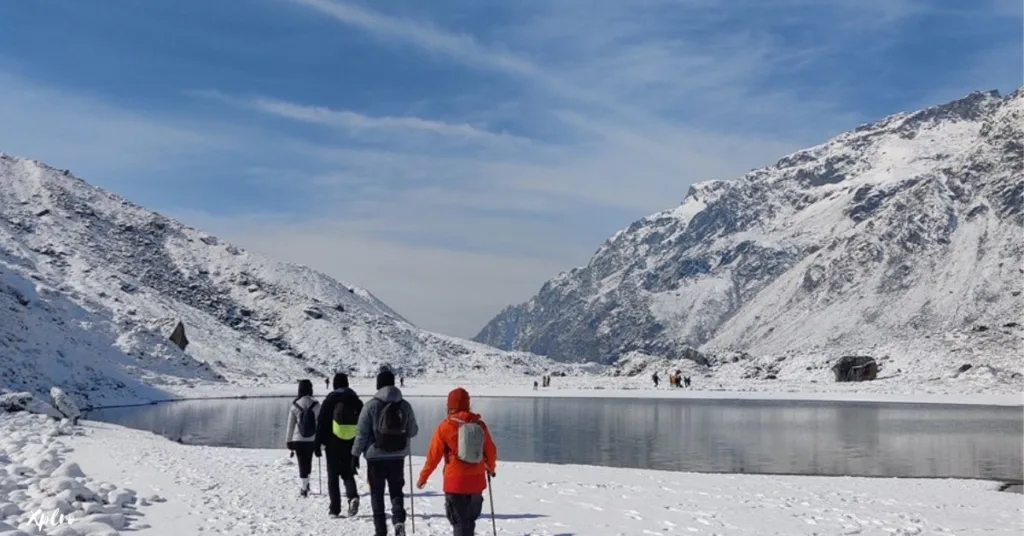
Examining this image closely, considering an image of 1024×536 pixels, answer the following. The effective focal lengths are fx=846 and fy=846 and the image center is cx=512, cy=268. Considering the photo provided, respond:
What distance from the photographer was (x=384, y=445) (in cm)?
1249

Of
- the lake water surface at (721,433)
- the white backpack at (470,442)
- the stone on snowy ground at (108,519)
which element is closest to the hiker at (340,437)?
the stone on snowy ground at (108,519)

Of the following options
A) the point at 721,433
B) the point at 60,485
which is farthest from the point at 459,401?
the point at 721,433

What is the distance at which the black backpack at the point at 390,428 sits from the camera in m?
12.5

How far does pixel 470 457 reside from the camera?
34.1 feet

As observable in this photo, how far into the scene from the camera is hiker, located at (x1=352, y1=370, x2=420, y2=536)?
41.0 ft

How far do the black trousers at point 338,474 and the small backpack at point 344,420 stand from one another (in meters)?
0.26

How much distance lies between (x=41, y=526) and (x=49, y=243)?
13051cm

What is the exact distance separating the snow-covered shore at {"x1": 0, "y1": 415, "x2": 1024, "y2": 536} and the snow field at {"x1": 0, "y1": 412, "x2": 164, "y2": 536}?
14 centimetres

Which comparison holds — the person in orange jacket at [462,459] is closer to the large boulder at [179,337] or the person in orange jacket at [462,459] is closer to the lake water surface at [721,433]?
the lake water surface at [721,433]

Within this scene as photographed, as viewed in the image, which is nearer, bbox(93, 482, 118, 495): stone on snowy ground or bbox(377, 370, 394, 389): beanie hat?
bbox(377, 370, 394, 389): beanie hat

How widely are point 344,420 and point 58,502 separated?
452 cm

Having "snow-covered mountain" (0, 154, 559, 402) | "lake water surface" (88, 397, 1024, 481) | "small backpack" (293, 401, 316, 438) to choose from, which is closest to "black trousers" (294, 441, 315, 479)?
"small backpack" (293, 401, 316, 438)

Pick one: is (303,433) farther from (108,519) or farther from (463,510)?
(463,510)

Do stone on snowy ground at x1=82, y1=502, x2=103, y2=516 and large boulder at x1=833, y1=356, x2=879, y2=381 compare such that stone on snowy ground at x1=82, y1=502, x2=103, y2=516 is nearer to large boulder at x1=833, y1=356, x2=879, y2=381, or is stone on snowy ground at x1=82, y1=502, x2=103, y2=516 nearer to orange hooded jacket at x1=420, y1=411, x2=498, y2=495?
orange hooded jacket at x1=420, y1=411, x2=498, y2=495
